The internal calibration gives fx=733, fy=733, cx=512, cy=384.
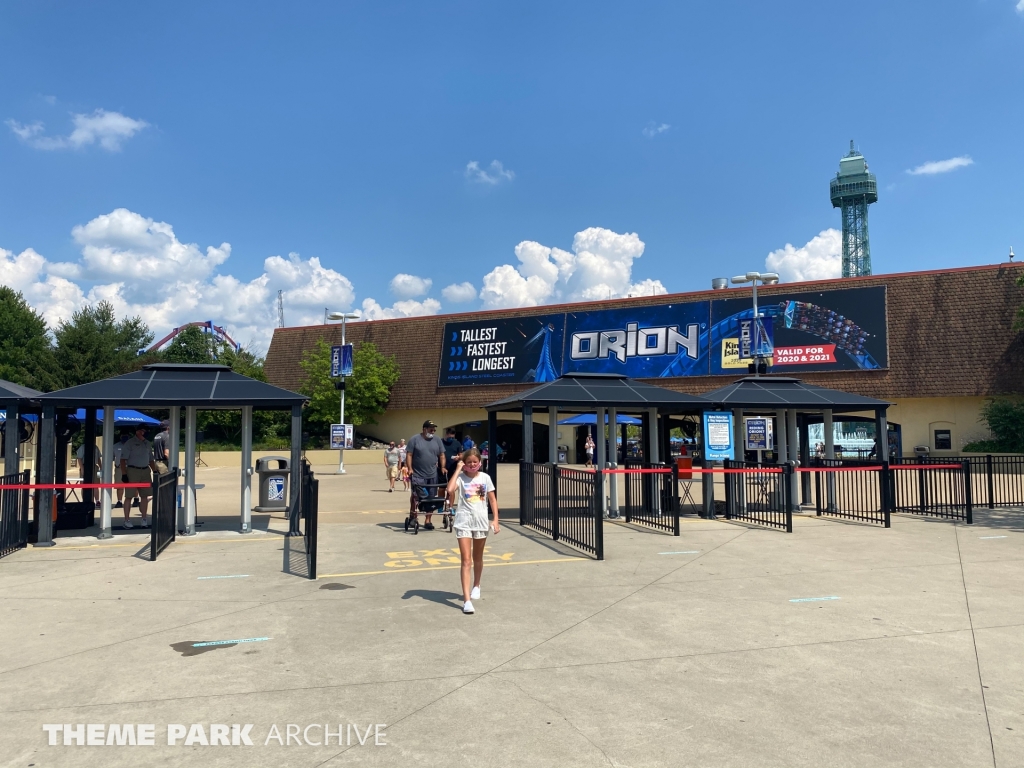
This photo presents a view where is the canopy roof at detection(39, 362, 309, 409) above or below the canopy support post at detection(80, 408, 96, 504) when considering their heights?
above

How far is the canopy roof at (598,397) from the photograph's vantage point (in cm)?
1352

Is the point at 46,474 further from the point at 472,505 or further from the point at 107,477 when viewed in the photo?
the point at 472,505

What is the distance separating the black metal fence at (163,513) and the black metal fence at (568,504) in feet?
18.3

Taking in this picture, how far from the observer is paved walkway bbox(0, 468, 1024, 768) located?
162 inches

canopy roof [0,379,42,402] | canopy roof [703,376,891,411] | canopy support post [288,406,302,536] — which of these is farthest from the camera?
canopy roof [703,376,891,411]

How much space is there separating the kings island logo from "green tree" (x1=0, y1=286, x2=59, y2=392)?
3138cm

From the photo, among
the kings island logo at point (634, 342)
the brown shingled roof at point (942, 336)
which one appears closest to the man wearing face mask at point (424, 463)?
the brown shingled roof at point (942, 336)

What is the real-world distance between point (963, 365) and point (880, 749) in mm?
31915

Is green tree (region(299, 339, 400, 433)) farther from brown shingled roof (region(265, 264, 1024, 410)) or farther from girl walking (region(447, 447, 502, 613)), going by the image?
girl walking (region(447, 447, 502, 613))

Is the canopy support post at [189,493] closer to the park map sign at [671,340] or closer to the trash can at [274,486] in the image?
the trash can at [274,486]

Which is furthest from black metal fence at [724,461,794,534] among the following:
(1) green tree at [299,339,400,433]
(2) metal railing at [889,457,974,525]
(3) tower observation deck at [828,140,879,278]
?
(3) tower observation deck at [828,140,879,278]

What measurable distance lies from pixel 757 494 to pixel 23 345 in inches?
2143

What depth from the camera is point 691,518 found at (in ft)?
49.0

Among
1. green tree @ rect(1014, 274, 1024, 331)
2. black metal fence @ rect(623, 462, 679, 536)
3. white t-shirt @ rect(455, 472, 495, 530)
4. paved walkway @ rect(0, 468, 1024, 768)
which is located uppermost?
green tree @ rect(1014, 274, 1024, 331)
